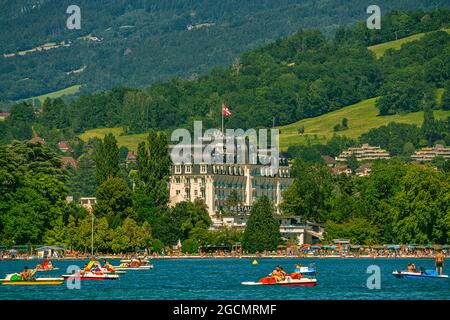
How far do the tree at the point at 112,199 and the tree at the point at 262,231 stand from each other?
1542 cm

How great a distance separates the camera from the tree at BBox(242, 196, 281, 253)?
162m

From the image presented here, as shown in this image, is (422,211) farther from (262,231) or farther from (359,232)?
(262,231)

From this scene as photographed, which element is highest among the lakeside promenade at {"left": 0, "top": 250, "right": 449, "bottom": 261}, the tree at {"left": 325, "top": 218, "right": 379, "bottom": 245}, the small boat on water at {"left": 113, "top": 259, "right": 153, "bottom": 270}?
the tree at {"left": 325, "top": 218, "right": 379, "bottom": 245}

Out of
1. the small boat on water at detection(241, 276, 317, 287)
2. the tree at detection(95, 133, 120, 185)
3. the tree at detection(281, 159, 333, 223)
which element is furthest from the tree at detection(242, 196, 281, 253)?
the small boat on water at detection(241, 276, 317, 287)

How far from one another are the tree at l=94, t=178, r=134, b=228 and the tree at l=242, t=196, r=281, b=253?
15424mm

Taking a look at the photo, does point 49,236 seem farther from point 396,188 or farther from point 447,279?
point 447,279

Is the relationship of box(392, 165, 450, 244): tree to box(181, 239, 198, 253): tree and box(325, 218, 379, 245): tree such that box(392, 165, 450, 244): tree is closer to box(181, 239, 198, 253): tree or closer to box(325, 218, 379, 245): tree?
box(325, 218, 379, 245): tree

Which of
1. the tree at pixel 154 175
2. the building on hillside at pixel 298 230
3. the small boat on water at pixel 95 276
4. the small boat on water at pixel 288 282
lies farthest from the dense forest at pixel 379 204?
the small boat on water at pixel 288 282

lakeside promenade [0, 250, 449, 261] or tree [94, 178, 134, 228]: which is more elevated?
tree [94, 178, 134, 228]

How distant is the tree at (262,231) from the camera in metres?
162

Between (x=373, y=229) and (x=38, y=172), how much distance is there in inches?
1928

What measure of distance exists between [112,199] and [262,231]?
19664 millimetres

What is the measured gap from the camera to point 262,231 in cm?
16288

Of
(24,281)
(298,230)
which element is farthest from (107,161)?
(24,281)
